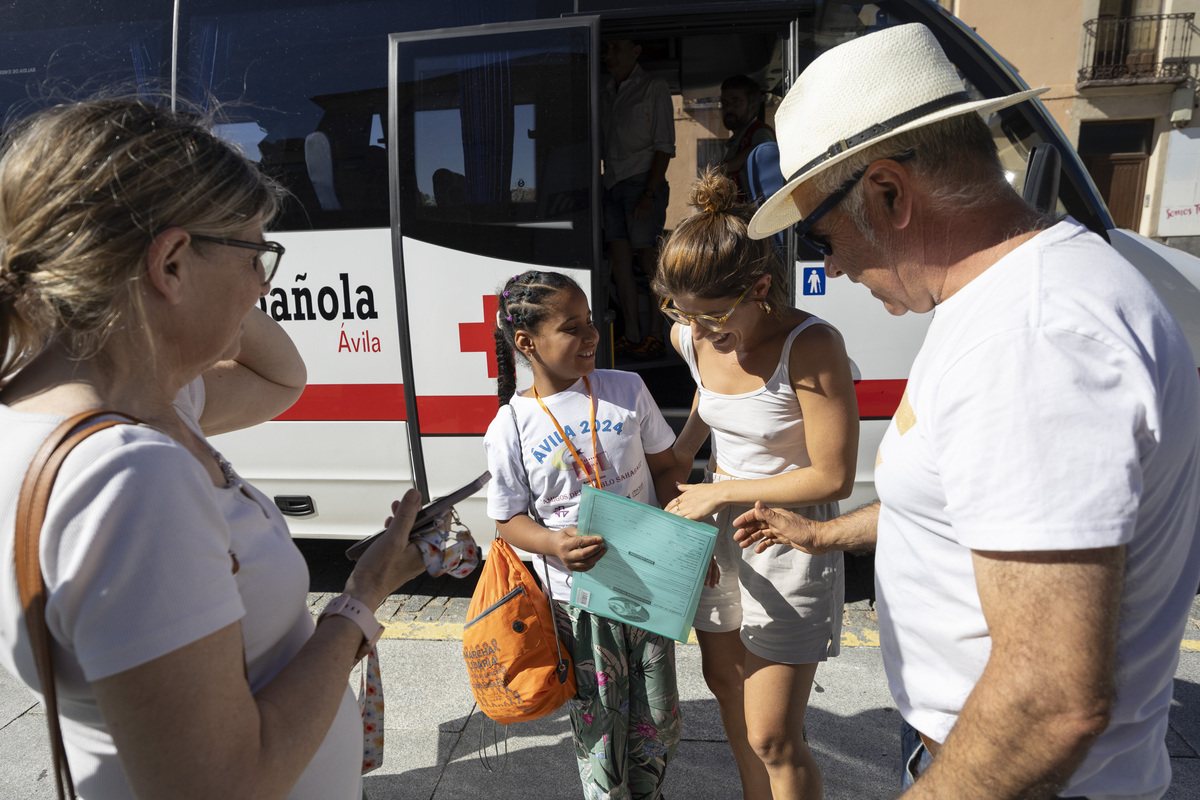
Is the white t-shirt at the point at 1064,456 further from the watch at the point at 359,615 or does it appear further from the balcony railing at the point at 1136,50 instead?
the balcony railing at the point at 1136,50

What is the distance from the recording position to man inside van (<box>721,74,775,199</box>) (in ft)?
14.8

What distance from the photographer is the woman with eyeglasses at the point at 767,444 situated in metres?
1.87

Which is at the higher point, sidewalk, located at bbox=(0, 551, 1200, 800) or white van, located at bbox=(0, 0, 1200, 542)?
white van, located at bbox=(0, 0, 1200, 542)

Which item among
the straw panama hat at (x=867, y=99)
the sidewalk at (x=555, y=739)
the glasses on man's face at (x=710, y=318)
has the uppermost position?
the straw panama hat at (x=867, y=99)

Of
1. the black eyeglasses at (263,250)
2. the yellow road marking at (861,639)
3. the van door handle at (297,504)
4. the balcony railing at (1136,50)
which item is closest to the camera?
the black eyeglasses at (263,250)

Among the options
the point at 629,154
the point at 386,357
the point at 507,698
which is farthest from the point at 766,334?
the point at 629,154

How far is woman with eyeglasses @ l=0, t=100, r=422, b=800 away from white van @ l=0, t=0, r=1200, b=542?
2.17 metres

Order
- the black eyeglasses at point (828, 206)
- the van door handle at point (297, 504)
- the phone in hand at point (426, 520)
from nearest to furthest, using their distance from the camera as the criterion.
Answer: the black eyeglasses at point (828, 206) → the phone in hand at point (426, 520) → the van door handle at point (297, 504)

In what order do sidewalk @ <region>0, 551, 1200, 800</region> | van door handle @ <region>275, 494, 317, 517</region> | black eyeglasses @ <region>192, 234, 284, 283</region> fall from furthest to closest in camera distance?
van door handle @ <region>275, 494, 317, 517</region> < sidewalk @ <region>0, 551, 1200, 800</region> < black eyeglasses @ <region>192, 234, 284, 283</region>

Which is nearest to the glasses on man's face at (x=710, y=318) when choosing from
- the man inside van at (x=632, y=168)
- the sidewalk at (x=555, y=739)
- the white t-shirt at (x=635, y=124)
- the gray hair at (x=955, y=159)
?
the gray hair at (x=955, y=159)

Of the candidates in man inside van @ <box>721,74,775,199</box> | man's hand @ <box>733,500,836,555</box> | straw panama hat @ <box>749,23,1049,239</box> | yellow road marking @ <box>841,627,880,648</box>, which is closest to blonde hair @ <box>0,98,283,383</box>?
straw panama hat @ <box>749,23,1049,239</box>

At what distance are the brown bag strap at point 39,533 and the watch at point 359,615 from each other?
14.8 inches

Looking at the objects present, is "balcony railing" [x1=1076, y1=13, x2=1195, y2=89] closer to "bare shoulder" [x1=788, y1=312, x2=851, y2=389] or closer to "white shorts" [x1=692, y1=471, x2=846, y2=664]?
"bare shoulder" [x1=788, y1=312, x2=851, y2=389]

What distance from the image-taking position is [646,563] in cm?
177
